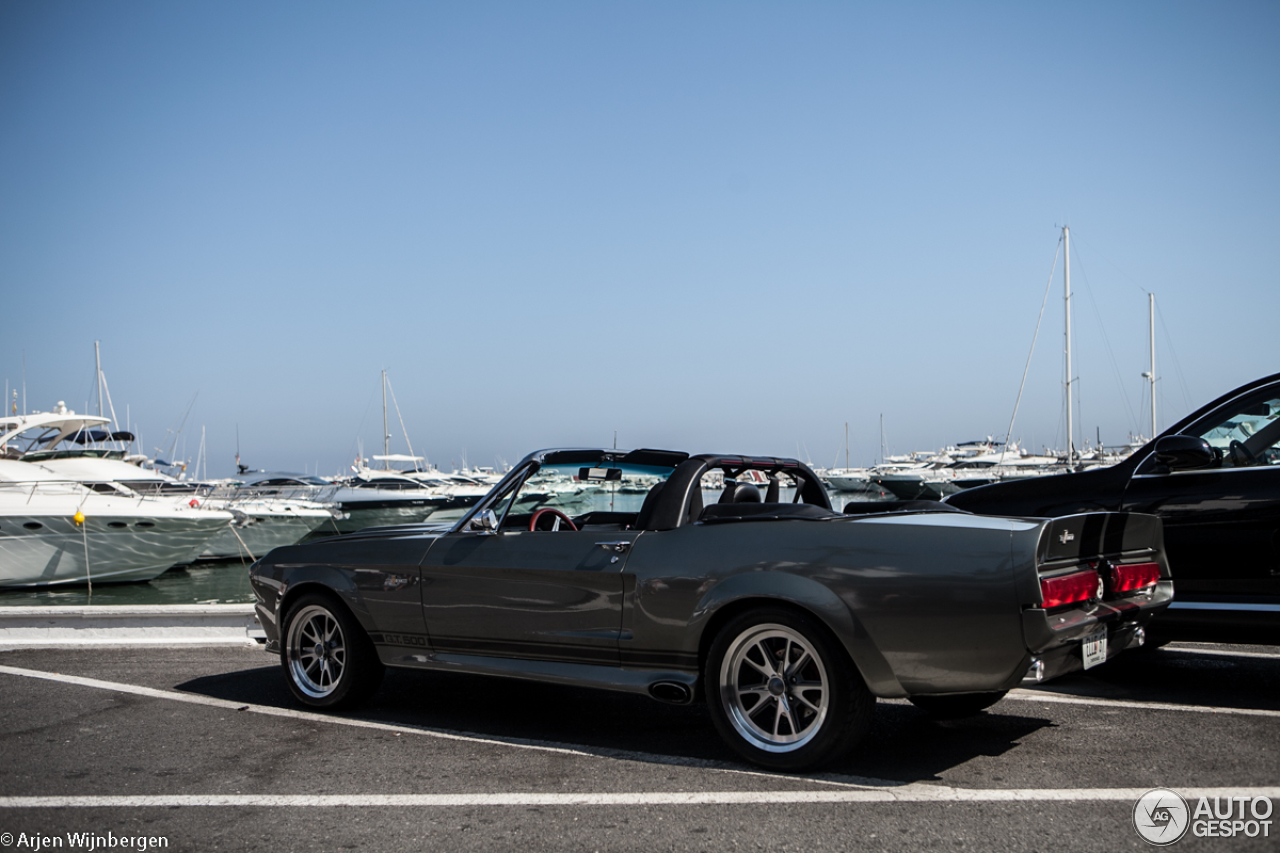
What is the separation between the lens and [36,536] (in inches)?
796

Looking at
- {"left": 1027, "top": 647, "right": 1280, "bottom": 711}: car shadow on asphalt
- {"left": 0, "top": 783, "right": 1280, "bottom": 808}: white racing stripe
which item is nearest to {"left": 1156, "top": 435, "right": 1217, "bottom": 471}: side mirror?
{"left": 1027, "top": 647, "right": 1280, "bottom": 711}: car shadow on asphalt

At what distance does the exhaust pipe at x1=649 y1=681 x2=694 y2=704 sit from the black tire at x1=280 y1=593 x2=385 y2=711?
1908 mm

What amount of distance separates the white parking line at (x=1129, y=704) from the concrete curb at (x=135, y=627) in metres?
6.07

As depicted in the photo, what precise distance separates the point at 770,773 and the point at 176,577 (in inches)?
952

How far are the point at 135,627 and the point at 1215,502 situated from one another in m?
8.37

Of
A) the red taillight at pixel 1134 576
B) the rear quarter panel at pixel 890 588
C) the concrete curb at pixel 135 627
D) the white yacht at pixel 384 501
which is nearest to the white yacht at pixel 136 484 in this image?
the white yacht at pixel 384 501

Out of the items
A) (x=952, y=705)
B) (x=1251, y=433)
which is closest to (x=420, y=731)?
(x=952, y=705)

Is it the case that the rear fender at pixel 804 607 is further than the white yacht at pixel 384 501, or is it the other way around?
the white yacht at pixel 384 501

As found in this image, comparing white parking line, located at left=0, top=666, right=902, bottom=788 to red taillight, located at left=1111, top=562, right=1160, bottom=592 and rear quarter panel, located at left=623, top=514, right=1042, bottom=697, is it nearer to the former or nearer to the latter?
rear quarter panel, located at left=623, top=514, right=1042, bottom=697

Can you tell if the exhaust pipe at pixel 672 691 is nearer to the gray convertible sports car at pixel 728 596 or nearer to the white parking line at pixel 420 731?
the gray convertible sports car at pixel 728 596

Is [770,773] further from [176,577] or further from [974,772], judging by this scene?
[176,577]

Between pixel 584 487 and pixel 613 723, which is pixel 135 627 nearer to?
pixel 584 487

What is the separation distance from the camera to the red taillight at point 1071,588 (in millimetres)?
3797

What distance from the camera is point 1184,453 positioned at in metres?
5.55
